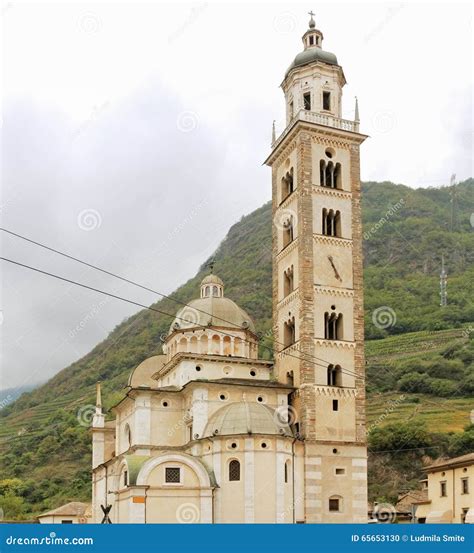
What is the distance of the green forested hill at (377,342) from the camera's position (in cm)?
9844

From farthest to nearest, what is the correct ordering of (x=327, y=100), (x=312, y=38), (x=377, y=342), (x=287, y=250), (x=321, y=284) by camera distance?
(x=377, y=342)
(x=312, y=38)
(x=327, y=100)
(x=287, y=250)
(x=321, y=284)

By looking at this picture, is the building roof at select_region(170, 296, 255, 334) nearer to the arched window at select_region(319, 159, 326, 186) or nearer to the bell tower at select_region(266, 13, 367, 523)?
the bell tower at select_region(266, 13, 367, 523)

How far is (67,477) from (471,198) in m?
100

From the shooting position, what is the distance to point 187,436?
158 feet

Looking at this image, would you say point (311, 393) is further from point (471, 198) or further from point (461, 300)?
point (471, 198)

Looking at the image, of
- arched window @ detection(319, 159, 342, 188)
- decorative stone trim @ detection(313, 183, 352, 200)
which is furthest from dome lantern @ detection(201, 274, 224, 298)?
arched window @ detection(319, 159, 342, 188)

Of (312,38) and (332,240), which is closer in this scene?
(332,240)

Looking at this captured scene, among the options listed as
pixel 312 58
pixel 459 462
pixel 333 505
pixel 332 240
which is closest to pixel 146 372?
pixel 332 240

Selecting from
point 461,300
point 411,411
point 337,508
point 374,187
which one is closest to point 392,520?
point 337,508

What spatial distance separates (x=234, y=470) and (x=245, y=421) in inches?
98.9

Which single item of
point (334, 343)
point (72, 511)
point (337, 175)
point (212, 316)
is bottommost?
point (72, 511)

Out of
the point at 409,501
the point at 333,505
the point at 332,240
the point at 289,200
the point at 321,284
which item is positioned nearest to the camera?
the point at 333,505

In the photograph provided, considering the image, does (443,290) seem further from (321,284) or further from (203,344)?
(321,284)

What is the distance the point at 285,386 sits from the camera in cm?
4809
